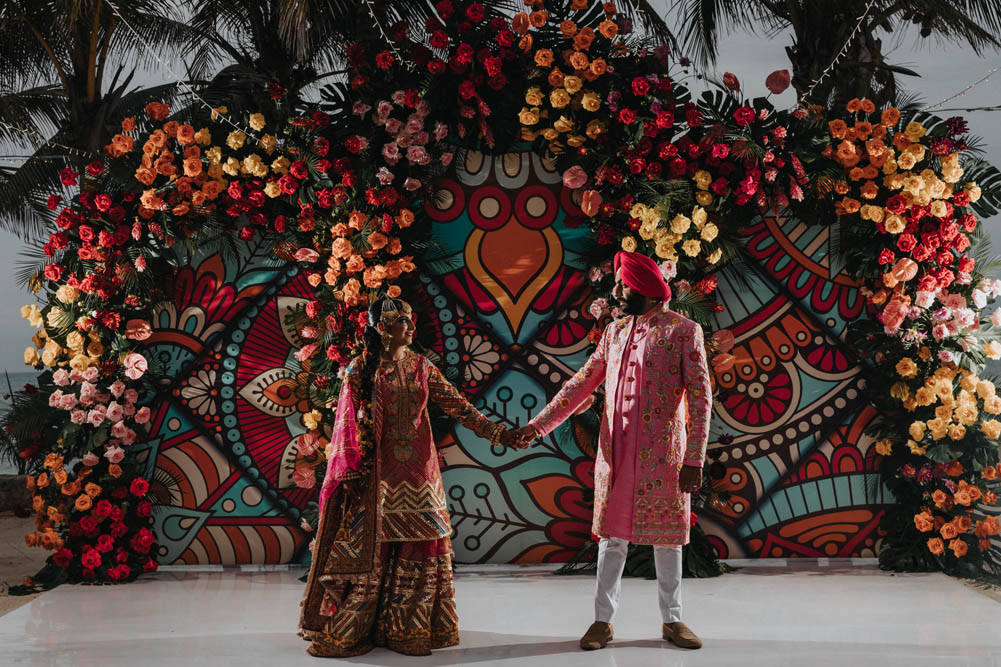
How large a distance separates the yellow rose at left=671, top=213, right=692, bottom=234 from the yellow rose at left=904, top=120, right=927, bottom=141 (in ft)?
5.00

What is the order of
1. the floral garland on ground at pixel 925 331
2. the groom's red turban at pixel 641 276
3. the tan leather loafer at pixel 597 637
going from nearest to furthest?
1. the tan leather loafer at pixel 597 637
2. the groom's red turban at pixel 641 276
3. the floral garland on ground at pixel 925 331

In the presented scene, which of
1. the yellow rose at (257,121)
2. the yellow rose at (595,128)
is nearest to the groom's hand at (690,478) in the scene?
the yellow rose at (595,128)

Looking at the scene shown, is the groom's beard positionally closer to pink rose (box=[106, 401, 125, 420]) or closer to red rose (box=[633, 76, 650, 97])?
red rose (box=[633, 76, 650, 97])

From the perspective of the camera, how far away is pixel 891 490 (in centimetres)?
621

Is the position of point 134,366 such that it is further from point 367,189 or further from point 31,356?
point 367,189

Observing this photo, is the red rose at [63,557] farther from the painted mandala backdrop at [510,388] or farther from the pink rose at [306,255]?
the pink rose at [306,255]

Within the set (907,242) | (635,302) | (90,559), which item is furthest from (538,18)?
(90,559)

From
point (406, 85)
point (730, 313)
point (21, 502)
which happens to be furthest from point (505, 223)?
point (21, 502)

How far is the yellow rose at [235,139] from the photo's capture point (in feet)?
19.9

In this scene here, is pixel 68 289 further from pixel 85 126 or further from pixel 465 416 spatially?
pixel 85 126

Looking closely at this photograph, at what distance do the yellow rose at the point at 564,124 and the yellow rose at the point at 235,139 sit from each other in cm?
195

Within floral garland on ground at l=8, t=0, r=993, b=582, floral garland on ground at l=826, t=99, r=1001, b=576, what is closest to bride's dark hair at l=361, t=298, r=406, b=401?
floral garland on ground at l=8, t=0, r=993, b=582

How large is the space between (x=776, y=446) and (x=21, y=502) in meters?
7.48

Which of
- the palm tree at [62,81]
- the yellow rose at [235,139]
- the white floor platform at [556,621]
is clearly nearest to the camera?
the white floor platform at [556,621]
